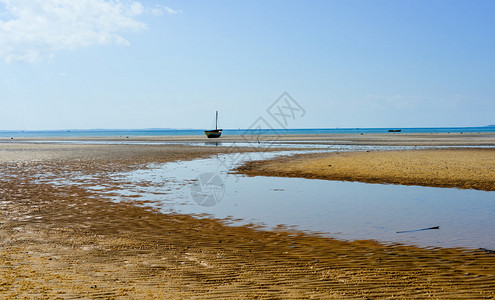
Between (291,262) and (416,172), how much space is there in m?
17.8

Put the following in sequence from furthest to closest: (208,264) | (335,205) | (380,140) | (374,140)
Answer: (374,140) → (380,140) → (335,205) → (208,264)

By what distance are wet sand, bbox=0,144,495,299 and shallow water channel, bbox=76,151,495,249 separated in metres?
1.15

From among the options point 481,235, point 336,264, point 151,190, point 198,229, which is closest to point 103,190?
point 151,190

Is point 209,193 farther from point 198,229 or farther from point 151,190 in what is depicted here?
point 198,229

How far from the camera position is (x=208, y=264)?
25.7ft

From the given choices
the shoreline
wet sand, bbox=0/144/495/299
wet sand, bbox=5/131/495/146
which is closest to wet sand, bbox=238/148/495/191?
wet sand, bbox=0/144/495/299

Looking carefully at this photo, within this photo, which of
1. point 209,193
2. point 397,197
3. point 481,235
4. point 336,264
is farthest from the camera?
point 209,193

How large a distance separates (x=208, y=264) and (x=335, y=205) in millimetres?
7654

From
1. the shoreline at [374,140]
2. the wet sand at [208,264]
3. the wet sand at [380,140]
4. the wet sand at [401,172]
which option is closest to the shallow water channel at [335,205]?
the wet sand at [208,264]

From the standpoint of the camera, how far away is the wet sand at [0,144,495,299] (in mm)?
6414

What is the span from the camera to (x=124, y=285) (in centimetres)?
663

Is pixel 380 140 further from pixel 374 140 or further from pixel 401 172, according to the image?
pixel 401 172

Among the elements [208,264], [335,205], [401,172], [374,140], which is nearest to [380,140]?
[374,140]

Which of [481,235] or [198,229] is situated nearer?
[481,235]
